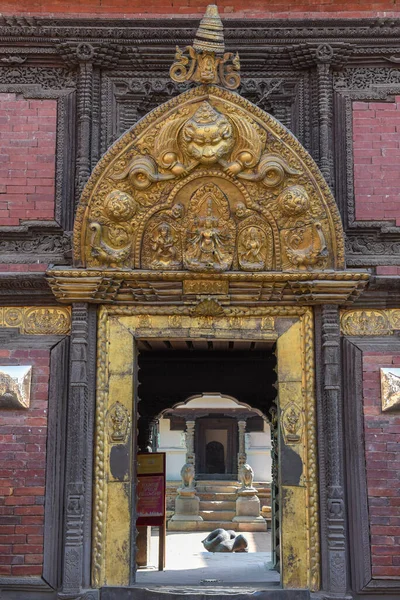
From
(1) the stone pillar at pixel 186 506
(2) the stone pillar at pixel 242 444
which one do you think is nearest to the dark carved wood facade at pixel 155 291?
(1) the stone pillar at pixel 186 506

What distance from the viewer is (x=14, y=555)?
669 cm

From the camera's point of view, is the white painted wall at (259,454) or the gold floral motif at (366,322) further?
the white painted wall at (259,454)

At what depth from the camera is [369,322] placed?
7168mm

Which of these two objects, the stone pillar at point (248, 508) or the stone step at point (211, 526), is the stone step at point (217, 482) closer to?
the stone pillar at point (248, 508)

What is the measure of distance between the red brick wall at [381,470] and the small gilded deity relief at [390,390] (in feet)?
0.16

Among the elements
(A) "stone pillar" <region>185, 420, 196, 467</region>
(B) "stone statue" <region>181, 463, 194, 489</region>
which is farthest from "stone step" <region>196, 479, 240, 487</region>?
(B) "stone statue" <region>181, 463, 194, 489</region>

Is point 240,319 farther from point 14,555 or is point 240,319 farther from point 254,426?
point 254,426

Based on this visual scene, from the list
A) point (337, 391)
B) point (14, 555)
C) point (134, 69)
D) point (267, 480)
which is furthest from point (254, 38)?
point (267, 480)

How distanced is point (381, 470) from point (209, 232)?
8.45ft

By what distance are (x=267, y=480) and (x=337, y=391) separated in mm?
19760

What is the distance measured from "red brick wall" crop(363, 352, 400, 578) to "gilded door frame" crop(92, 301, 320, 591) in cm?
48

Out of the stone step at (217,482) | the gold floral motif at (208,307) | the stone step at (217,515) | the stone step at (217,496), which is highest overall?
the gold floral motif at (208,307)

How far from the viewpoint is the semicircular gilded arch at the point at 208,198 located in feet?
23.4

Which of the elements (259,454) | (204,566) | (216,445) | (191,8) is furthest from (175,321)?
(216,445)
